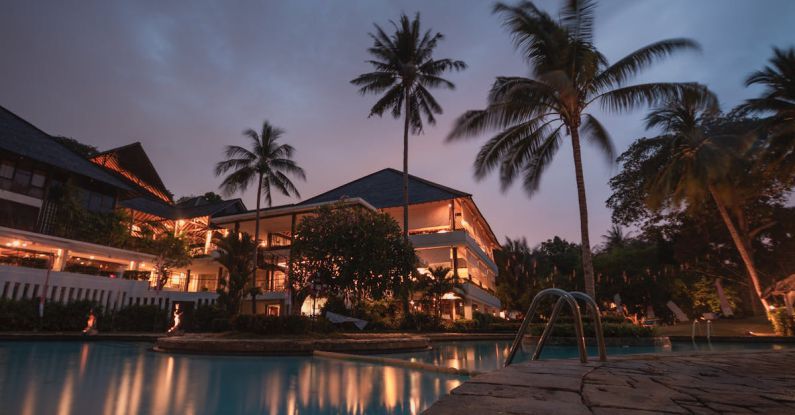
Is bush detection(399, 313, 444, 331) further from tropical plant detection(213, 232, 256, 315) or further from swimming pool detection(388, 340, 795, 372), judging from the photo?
tropical plant detection(213, 232, 256, 315)

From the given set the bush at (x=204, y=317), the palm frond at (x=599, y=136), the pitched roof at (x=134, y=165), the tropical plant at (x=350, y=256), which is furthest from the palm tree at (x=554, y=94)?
the pitched roof at (x=134, y=165)

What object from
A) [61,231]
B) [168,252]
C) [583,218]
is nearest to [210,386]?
[583,218]

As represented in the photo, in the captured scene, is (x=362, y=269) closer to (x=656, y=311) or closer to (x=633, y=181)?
(x=633, y=181)

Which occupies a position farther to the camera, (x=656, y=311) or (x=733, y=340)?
(x=656, y=311)

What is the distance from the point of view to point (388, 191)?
36.2 m

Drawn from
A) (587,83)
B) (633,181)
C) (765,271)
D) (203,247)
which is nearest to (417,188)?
(633,181)

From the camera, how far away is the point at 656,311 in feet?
129

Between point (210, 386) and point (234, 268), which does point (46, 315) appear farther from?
point (210, 386)

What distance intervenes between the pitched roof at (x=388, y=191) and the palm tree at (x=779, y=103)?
17219 mm

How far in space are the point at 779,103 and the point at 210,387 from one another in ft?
85.4

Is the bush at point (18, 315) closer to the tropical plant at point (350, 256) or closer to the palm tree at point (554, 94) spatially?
the tropical plant at point (350, 256)

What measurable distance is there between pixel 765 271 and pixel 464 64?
82.3 ft

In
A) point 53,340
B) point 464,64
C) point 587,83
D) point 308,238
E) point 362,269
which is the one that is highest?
point 464,64

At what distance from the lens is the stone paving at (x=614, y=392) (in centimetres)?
191
